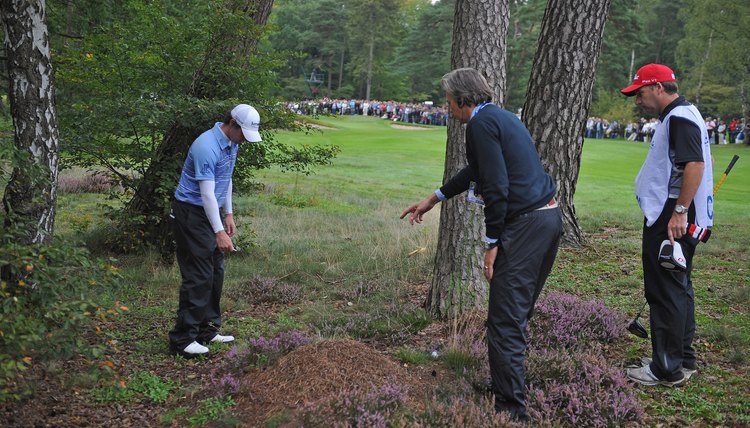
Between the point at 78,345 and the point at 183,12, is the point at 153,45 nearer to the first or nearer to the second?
the point at 183,12

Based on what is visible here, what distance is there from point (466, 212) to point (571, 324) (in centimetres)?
131

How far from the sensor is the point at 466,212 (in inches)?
237

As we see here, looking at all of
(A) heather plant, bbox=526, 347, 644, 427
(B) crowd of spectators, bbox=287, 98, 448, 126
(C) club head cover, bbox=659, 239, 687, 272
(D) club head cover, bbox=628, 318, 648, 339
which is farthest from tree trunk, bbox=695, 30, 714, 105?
(A) heather plant, bbox=526, 347, 644, 427

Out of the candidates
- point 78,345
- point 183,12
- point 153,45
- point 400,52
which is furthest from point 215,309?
point 400,52

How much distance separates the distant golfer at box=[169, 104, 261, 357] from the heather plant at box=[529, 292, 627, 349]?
263 cm

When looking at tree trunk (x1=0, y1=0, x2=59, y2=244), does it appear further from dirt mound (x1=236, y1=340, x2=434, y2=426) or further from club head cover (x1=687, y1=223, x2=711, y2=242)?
club head cover (x1=687, y1=223, x2=711, y2=242)

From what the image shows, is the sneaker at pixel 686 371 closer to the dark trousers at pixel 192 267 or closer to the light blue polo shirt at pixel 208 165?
the dark trousers at pixel 192 267

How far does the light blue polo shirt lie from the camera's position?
5.19 m

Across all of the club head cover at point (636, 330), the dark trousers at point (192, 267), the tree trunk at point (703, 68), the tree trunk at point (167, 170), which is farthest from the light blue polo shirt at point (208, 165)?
the tree trunk at point (703, 68)

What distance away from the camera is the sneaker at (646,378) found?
4.75 meters

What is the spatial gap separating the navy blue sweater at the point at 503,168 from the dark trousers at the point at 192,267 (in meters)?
2.42

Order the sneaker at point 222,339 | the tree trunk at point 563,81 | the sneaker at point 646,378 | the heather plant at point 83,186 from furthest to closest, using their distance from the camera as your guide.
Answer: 1. the heather plant at point 83,186
2. the tree trunk at point 563,81
3. the sneaker at point 222,339
4. the sneaker at point 646,378

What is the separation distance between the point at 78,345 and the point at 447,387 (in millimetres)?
2305

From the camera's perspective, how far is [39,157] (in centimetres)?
511
